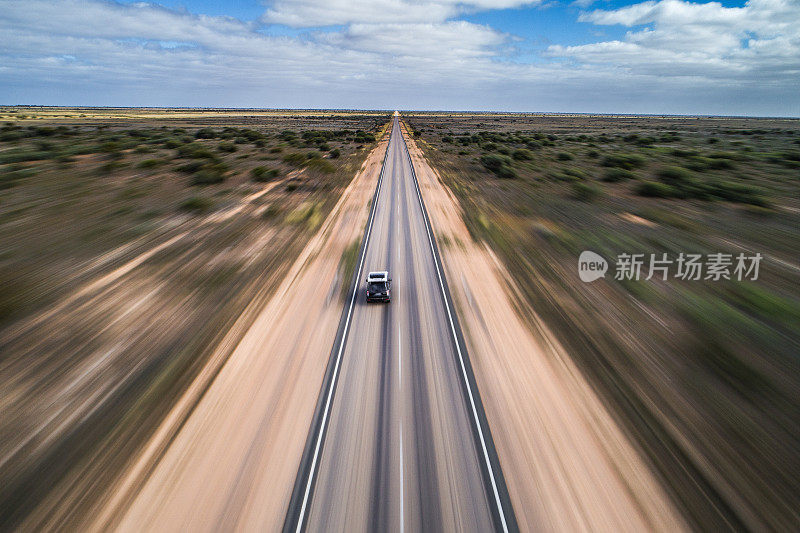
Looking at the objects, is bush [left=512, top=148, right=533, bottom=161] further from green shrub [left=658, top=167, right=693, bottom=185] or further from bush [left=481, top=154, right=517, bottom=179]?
green shrub [left=658, top=167, right=693, bottom=185]

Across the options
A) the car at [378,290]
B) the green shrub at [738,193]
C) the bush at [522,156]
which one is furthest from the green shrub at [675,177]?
the car at [378,290]

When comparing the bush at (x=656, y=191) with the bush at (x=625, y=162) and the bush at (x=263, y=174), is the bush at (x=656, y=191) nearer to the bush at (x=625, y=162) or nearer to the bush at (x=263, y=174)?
the bush at (x=625, y=162)

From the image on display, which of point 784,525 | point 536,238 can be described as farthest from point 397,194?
point 784,525

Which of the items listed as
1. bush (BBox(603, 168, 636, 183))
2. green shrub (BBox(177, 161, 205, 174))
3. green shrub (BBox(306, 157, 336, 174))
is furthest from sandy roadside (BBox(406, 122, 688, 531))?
green shrub (BBox(177, 161, 205, 174))

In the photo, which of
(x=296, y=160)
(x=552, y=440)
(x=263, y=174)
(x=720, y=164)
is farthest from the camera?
(x=296, y=160)

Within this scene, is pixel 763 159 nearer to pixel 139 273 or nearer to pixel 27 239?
pixel 139 273

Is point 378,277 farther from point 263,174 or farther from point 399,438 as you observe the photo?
point 263,174

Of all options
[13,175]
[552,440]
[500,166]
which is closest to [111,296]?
[552,440]
